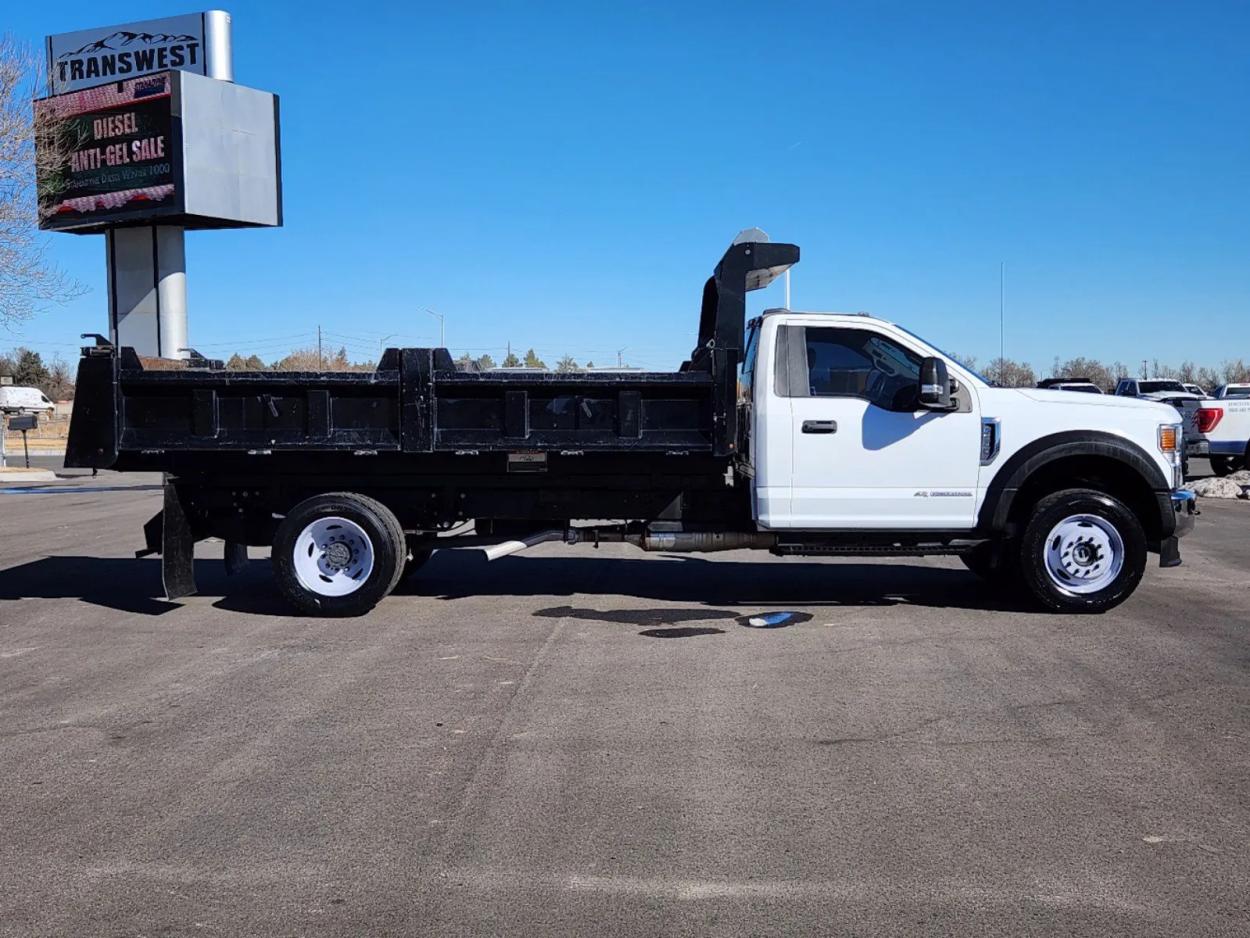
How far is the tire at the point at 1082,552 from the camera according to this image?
914cm

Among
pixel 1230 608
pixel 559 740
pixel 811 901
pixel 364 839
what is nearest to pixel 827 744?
pixel 559 740

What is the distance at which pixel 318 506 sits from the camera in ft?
30.5

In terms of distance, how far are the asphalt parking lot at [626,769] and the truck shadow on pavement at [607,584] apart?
24 centimetres

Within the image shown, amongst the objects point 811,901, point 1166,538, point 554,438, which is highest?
point 554,438

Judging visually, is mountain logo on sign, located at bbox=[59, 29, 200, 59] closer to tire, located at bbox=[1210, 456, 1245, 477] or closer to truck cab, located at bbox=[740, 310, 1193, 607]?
truck cab, located at bbox=[740, 310, 1193, 607]

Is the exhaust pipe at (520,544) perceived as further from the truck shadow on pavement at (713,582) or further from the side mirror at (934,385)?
the side mirror at (934,385)

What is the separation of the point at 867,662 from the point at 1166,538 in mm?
3144

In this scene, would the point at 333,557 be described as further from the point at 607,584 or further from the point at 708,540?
the point at 708,540

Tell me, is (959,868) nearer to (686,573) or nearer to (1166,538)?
(1166,538)

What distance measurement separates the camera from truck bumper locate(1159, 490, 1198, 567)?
9.25 metres

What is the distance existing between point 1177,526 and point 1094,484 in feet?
2.26

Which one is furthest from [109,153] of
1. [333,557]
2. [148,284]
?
[333,557]

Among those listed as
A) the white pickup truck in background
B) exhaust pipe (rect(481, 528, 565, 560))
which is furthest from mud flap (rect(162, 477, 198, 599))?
the white pickup truck in background

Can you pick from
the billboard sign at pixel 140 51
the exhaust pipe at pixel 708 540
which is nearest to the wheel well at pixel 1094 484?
the exhaust pipe at pixel 708 540
